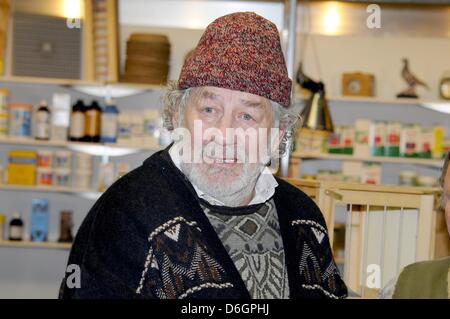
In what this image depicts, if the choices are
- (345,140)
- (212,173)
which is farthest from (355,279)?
(345,140)

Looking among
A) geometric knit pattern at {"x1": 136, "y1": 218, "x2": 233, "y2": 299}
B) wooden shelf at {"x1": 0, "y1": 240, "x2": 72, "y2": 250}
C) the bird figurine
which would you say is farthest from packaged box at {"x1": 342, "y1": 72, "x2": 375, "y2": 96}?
geometric knit pattern at {"x1": 136, "y1": 218, "x2": 233, "y2": 299}

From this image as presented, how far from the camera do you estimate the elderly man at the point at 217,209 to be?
1281 millimetres

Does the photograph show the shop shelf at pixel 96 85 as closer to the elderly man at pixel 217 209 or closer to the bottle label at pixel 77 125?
the bottle label at pixel 77 125

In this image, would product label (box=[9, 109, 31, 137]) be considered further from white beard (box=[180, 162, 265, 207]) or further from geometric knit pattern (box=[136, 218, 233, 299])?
geometric knit pattern (box=[136, 218, 233, 299])

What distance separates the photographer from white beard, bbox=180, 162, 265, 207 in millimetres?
1413

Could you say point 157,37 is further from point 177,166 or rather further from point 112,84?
point 177,166

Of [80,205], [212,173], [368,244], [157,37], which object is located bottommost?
[80,205]

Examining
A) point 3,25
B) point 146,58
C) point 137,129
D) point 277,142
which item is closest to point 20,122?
point 3,25

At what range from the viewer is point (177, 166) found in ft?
4.69

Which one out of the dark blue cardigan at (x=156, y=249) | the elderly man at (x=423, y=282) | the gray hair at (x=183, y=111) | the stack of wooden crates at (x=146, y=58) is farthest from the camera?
the stack of wooden crates at (x=146, y=58)

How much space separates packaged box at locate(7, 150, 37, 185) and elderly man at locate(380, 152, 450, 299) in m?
4.03

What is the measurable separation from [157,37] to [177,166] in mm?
3768

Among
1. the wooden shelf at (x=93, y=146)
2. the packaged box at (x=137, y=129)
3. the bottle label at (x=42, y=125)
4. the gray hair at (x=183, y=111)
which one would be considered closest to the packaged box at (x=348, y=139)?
→ the wooden shelf at (x=93, y=146)

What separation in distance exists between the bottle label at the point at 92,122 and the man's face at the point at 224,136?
148 inches
